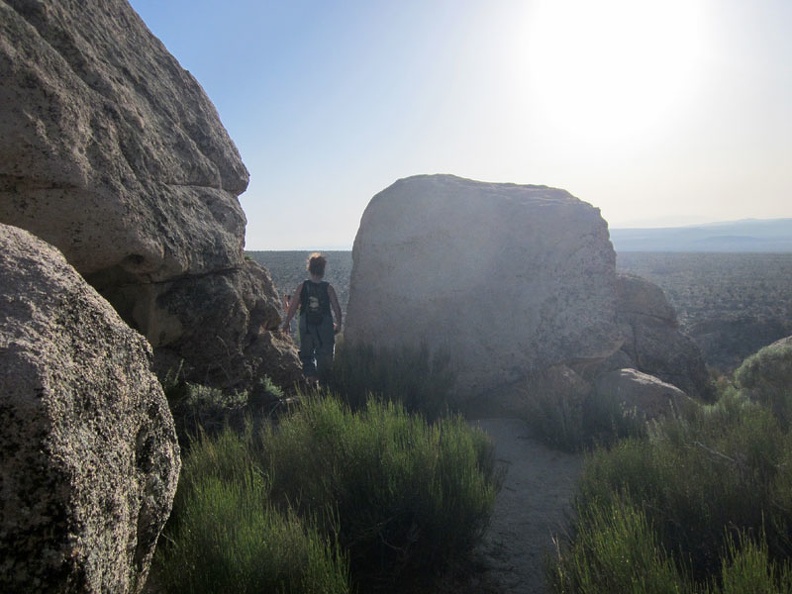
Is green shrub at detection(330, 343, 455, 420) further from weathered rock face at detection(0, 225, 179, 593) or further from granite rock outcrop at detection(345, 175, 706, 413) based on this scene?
weathered rock face at detection(0, 225, 179, 593)

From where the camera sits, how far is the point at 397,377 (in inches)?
259

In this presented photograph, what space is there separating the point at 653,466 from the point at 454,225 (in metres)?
4.77

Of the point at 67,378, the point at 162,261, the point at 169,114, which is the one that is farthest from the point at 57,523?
the point at 169,114

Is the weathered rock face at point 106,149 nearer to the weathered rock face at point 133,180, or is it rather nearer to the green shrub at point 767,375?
the weathered rock face at point 133,180

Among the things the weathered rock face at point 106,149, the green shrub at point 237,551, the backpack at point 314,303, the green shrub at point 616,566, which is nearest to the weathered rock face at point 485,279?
the backpack at point 314,303

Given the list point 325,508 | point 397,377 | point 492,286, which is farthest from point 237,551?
point 492,286

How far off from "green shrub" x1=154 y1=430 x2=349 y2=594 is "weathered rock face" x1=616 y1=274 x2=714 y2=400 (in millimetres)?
6709

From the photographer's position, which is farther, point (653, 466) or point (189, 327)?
point (189, 327)

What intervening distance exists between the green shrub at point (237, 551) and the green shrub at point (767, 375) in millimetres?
5897

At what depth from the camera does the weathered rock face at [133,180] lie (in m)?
3.73

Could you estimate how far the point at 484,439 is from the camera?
485 cm

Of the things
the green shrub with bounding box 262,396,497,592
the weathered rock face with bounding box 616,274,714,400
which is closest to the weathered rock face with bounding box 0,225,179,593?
the green shrub with bounding box 262,396,497,592

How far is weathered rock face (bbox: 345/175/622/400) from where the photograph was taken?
24.0ft

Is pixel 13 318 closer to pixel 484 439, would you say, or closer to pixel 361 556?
pixel 361 556
